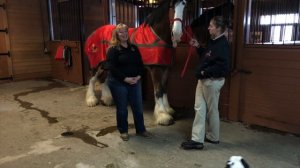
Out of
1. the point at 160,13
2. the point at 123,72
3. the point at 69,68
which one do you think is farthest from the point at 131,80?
the point at 69,68

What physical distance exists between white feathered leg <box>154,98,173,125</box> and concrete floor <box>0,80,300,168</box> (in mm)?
70

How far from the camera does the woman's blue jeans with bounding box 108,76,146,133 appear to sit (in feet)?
8.61

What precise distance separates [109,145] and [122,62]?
2.69ft

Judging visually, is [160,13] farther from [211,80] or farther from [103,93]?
[103,93]

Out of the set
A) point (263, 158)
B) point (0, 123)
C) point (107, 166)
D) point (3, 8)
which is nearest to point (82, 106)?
point (0, 123)

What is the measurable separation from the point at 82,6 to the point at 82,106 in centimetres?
236

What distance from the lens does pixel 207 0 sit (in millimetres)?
3691

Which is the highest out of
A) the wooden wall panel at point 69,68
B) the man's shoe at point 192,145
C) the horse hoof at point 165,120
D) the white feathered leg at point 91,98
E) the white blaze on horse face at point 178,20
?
the white blaze on horse face at point 178,20

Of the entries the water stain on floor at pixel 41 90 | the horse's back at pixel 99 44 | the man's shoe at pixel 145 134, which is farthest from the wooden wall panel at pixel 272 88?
the water stain on floor at pixel 41 90

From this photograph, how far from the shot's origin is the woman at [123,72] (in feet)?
8.39

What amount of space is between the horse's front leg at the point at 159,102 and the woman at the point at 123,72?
0.51 meters

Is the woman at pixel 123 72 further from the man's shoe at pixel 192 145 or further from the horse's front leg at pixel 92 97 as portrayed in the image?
the horse's front leg at pixel 92 97

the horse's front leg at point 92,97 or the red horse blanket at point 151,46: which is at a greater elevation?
the red horse blanket at point 151,46

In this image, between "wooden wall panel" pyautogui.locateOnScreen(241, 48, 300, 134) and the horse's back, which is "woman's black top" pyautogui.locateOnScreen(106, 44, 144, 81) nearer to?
the horse's back
